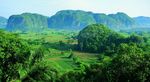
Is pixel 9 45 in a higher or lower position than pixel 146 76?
higher

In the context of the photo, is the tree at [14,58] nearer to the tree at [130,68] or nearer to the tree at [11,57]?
the tree at [11,57]

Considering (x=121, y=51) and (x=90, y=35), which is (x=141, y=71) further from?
(x=90, y=35)

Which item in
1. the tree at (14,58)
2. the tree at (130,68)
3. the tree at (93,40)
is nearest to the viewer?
the tree at (130,68)

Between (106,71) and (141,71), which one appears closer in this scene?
(141,71)

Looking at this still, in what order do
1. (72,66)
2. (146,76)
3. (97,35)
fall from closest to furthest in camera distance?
(146,76)
(72,66)
(97,35)

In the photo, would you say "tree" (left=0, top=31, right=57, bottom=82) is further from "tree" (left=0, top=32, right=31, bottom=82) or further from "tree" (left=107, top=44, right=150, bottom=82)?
"tree" (left=107, top=44, right=150, bottom=82)

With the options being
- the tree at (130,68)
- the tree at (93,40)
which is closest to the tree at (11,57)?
the tree at (130,68)

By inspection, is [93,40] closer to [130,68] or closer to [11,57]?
[11,57]

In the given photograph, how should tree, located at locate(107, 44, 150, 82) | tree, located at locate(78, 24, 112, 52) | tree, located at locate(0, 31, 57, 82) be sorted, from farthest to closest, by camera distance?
tree, located at locate(78, 24, 112, 52)
tree, located at locate(0, 31, 57, 82)
tree, located at locate(107, 44, 150, 82)

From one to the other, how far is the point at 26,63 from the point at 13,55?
1.34 meters

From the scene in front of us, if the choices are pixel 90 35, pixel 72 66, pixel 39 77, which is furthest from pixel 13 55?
pixel 90 35

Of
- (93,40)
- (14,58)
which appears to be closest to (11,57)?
(14,58)

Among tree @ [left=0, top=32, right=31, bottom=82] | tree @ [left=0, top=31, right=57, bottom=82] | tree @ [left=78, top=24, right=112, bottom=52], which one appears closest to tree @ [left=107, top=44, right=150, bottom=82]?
tree @ [left=0, top=31, right=57, bottom=82]

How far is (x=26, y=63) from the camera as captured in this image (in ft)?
94.3
